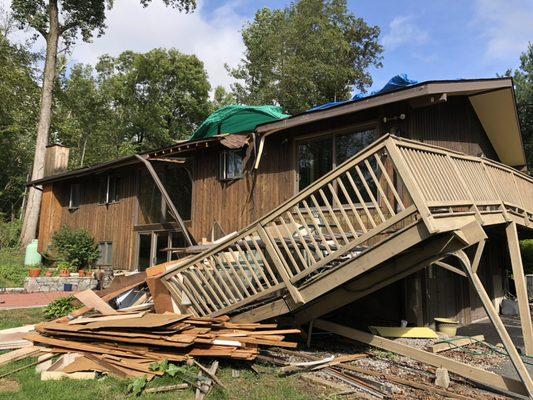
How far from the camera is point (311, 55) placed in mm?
28141

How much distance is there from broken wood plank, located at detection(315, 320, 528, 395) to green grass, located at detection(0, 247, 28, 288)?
12.4 meters

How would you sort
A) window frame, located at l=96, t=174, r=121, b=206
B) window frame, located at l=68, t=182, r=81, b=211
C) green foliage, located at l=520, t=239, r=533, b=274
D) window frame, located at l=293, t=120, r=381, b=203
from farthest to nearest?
1. green foliage, located at l=520, t=239, r=533, b=274
2. window frame, located at l=68, t=182, r=81, b=211
3. window frame, located at l=96, t=174, r=121, b=206
4. window frame, located at l=293, t=120, r=381, b=203

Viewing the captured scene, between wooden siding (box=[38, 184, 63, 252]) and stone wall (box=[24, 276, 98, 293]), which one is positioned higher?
wooden siding (box=[38, 184, 63, 252])

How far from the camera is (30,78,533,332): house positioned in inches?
207

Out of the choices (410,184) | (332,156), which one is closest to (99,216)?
(332,156)

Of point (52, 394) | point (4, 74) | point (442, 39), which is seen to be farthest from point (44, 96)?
point (52, 394)

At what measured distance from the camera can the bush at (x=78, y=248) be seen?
1572 cm

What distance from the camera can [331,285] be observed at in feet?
18.1

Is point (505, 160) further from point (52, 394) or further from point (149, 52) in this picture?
point (149, 52)

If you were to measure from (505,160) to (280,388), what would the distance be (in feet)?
44.7

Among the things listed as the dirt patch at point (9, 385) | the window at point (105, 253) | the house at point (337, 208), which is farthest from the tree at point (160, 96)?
the dirt patch at point (9, 385)

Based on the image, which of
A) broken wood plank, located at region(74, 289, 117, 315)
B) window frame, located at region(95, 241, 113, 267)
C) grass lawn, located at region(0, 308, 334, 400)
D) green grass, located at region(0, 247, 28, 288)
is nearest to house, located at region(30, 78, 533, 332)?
window frame, located at region(95, 241, 113, 267)

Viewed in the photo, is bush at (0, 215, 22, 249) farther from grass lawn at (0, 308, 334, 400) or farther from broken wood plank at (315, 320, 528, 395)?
broken wood plank at (315, 320, 528, 395)

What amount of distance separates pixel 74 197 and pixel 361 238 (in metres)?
15.8
